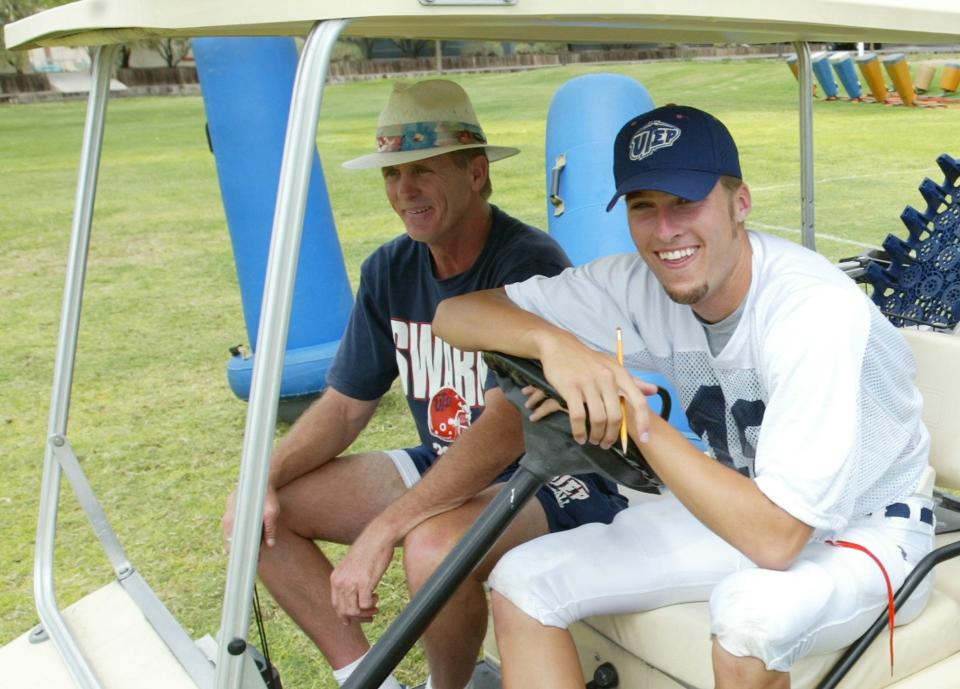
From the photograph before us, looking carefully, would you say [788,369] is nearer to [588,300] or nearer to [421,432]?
[588,300]

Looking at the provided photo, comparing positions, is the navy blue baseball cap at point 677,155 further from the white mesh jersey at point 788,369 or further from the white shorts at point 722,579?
the white shorts at point 722,579

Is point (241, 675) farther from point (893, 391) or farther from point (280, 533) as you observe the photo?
point (893, 391)

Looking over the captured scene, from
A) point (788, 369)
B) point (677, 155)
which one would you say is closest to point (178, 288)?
point (677, 155)

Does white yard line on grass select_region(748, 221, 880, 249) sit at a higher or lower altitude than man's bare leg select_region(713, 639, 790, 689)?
lower

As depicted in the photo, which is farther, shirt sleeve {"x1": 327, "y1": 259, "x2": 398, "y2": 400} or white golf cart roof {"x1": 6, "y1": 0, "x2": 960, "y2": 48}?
shirt sleeve {"x1": 327, "y1": 259, "x2": 398, "y2": 400}

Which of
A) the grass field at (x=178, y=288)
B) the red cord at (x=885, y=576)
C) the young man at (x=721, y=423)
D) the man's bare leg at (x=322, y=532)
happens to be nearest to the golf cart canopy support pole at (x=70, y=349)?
the man's bare leg at (x=322, y=532)

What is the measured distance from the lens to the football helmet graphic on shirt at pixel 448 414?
2902 mm

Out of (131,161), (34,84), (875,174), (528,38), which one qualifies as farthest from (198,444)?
(34,84)

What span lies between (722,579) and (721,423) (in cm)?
33

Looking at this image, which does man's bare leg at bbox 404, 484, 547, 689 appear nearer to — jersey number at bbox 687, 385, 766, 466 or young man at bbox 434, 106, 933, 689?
young man at bbox 434, 106, 933, 689

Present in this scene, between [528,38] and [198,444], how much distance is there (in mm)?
3558

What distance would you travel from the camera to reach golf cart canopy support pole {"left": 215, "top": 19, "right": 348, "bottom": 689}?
1.57m

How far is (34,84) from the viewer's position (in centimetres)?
3531

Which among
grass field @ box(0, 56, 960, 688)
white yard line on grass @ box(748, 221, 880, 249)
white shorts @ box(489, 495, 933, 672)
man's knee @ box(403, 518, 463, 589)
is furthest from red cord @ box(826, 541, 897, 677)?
white yard line on grass @ box(748, 221, 880, 249)
